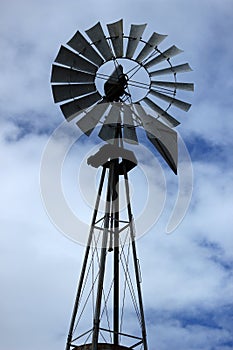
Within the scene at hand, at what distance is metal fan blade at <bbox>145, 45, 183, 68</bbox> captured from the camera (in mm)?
17219

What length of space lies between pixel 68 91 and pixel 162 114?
312cm

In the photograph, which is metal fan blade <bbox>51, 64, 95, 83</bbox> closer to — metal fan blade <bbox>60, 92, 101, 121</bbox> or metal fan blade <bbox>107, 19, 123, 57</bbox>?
metal fan blade <bbox>60, 92, 101, 121</bbox>

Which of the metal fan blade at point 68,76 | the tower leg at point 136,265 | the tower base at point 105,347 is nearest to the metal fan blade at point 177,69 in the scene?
the metal fan blade at point 68,76

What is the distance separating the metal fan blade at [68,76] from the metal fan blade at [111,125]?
47.2 inches

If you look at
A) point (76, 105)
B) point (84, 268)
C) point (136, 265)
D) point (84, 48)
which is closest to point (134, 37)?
point (84, 48)

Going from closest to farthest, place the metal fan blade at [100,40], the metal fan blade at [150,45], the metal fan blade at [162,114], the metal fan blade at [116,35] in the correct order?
the metal fan blade at [100,40]
the metal fan blade at [116,35]
the metal fan blade at [150,45]
the metal fan blade at [162,114]

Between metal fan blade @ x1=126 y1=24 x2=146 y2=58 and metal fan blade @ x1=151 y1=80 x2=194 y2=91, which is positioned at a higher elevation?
metal fan blade @ x1=126 y1=24 x2=146 y2=58

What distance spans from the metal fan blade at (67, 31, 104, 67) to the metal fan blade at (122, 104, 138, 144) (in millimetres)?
1652

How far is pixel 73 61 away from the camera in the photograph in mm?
16344

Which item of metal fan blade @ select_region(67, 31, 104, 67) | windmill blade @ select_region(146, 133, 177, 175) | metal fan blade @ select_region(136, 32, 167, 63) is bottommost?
windmill blade @ select_region(146, 133, 177, 175)

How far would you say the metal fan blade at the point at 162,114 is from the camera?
17.5 m

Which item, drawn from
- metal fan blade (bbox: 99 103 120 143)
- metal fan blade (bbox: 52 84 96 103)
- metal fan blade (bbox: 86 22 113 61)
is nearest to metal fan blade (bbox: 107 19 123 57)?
metal fan blade (bbox: 86 22 113 61)

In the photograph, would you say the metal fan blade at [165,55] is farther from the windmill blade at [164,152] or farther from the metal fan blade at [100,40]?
the windmill blade at [164,152]

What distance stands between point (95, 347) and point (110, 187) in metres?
4.78
